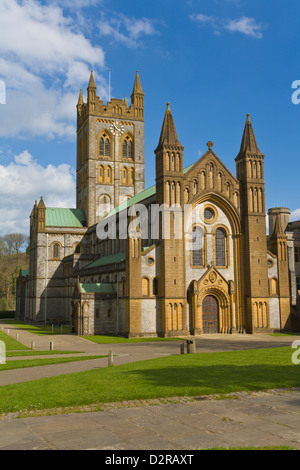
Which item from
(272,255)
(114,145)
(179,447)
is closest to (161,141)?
(272,255)

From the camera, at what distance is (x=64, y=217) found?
7738 cm

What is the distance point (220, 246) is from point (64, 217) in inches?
1361

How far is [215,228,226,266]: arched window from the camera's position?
168 feet

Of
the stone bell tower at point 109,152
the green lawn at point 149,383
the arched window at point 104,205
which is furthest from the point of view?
the stone bell tower at point 109,152

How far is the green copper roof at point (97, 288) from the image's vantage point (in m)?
49.5

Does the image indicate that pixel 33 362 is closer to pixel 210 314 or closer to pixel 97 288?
pixel 97 288

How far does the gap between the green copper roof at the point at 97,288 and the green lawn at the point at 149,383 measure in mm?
28227

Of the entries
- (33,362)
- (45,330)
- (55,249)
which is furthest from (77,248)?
(33,362)

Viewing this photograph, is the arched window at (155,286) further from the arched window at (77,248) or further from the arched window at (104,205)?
the arched window at (104,205)

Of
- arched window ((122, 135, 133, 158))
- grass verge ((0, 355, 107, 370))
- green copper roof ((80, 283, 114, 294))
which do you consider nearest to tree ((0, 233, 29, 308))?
arched window ((122, 135, 133, 158))

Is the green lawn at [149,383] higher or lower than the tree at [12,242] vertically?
lower

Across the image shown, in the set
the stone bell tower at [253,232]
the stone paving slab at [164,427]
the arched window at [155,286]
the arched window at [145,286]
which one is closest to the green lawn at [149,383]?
the stone paving slab at [164,427]
